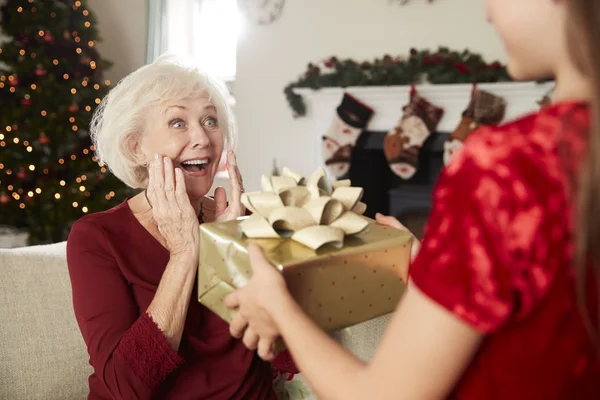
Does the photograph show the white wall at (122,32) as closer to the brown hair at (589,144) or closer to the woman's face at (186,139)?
the woman's face at (186,139)

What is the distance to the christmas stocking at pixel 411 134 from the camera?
3.63m

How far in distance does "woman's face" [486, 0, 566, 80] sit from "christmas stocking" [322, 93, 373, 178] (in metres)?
3.37

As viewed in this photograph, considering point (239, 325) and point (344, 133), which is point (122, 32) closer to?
point (344, 133)

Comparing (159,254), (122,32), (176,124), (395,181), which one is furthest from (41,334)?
(122,32)

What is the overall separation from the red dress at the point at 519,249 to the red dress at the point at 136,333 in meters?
0.76

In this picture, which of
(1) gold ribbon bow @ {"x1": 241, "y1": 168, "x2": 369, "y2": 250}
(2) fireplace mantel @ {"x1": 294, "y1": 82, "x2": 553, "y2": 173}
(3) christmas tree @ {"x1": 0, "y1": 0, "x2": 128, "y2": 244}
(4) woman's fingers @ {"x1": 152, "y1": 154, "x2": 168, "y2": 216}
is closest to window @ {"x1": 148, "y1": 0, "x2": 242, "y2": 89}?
(3) christmas tree @ {"x1": 0, "y1": 0, "x2": 128, "y2": 244}

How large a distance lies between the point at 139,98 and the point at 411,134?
→ 8.31 feet

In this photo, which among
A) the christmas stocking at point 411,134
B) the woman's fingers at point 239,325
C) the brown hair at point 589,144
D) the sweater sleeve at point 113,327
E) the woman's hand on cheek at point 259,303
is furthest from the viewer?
the christmas stocking at point 411,134

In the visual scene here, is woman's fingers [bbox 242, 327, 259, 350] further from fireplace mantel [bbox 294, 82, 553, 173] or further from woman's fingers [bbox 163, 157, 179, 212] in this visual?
fireplace mantel [bbox 294, 82, 553, 173]

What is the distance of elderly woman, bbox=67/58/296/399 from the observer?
1.15 m

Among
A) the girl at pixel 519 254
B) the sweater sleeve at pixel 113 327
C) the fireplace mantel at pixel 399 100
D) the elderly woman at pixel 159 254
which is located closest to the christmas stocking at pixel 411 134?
the fireplace mantel at pixel 399 100

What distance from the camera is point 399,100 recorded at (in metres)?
3.81

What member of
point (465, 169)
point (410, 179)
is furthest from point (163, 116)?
point (410, 179)

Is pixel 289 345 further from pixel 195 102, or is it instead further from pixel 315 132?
pixel 315 132
